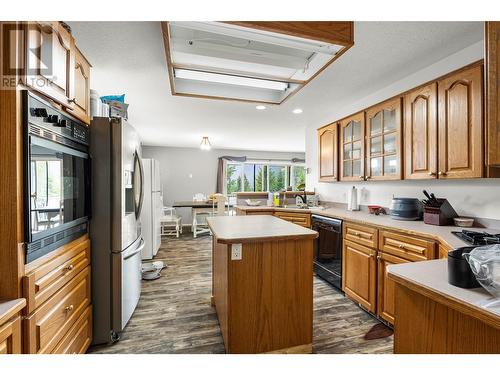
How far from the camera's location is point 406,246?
6.08 feet

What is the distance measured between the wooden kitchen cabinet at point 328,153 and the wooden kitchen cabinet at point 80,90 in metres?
2.78

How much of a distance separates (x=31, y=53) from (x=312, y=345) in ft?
7.72

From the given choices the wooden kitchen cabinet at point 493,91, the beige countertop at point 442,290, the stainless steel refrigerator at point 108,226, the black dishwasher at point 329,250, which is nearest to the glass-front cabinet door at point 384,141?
the black dishwasher at point 329,250

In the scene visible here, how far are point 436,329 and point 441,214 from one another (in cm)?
142

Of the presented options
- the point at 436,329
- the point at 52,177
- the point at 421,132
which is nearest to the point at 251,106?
the point at 421,132

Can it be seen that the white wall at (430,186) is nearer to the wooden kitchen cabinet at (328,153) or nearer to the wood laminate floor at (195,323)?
the wooden kitchen cabinet at (328,153)

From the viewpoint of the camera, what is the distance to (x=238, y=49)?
5.14 feet

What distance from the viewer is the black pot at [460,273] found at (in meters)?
0.77

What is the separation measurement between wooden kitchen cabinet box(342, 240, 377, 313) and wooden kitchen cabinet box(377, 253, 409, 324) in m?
0.05

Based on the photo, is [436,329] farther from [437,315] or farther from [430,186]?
[430,186]

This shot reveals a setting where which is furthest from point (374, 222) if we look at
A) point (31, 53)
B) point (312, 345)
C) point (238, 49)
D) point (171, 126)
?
point (171, 126)

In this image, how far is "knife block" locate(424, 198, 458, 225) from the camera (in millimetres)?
1988

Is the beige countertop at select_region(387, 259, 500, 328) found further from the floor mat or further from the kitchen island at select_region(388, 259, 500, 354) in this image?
the floor mat

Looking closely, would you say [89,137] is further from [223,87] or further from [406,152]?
[406,152]
